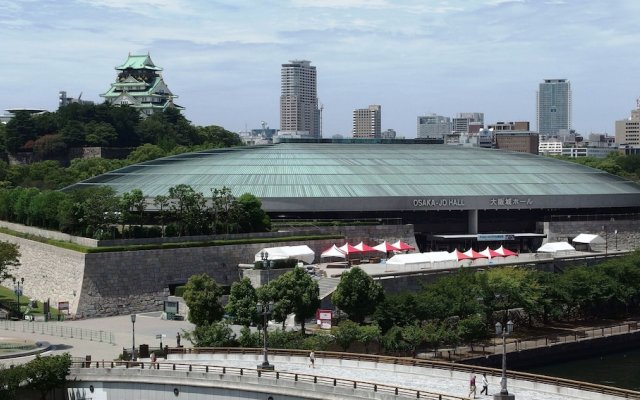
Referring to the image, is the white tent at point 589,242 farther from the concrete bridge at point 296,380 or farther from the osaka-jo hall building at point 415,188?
the concrete bridge at point 296,380

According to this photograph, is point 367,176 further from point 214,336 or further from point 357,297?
point 214,336

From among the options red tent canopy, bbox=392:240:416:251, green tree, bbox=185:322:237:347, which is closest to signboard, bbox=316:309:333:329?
green tree, bbox=185:322:237:347

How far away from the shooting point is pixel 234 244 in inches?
3410

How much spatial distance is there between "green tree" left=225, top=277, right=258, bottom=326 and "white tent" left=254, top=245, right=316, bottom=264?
12.6 m

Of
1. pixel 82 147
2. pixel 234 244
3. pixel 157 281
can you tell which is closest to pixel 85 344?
pixel 157 281

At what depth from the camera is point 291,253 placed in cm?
8538

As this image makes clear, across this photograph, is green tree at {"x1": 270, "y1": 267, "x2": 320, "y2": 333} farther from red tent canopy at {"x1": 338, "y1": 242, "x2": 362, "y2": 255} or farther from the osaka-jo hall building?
the osaka-jo hall building

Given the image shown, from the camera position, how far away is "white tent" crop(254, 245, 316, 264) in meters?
84.2

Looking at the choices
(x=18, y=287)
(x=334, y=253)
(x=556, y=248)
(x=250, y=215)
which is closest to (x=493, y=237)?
(x=556, y=248)

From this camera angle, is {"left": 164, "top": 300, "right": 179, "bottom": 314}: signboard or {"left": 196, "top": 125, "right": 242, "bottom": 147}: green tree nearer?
{"left": 164, "top": 300, "right": 179, "bottom": 314}: signboard

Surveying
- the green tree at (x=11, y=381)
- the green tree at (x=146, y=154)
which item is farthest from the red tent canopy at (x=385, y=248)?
the green tree at (x=146, y=154)

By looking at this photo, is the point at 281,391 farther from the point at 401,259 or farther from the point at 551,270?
the point at 551,270

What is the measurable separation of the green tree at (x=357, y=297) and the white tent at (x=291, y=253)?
502 inches

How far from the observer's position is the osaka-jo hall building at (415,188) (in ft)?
323
